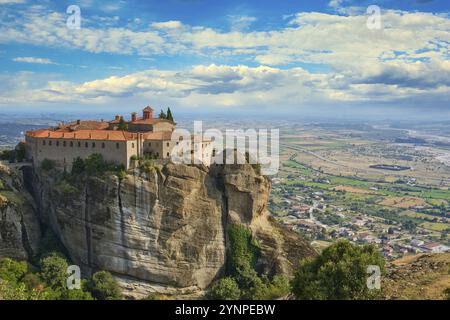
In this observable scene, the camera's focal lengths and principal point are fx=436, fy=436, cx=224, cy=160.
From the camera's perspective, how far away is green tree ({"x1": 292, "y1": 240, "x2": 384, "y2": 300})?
976 inches

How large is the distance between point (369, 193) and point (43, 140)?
115 m

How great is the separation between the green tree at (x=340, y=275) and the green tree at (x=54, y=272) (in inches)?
960

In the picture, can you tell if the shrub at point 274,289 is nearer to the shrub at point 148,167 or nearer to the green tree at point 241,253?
the green tree at point 241,253

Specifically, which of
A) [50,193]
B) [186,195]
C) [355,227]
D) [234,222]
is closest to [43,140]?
[50,193]

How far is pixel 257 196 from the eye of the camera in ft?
154

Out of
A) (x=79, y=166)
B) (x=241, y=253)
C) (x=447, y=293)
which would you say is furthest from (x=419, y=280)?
(x=79, y=166)

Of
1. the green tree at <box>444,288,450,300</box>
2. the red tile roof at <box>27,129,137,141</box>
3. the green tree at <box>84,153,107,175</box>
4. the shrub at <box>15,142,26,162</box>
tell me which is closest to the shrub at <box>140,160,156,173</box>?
the red tile roof at <box>27,129,137,141</box>

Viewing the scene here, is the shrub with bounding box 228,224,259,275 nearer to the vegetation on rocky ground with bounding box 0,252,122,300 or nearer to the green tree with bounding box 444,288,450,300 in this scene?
the vegetation on rocky ground with bounding box 0,252,122,300

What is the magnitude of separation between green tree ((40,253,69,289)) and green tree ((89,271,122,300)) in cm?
272

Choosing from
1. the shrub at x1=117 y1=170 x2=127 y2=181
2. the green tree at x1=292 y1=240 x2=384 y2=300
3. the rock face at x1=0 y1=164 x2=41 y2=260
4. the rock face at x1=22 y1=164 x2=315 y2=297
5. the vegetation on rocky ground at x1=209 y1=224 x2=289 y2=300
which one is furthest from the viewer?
the rock face at x1=0 y1=164 x2=41 y2=260

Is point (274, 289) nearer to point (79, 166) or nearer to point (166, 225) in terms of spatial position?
point (166, 225)

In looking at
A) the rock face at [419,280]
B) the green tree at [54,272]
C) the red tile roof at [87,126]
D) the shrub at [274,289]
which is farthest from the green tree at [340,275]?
the red tile roof at [87,126]

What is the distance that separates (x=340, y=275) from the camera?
25438 millimetres
